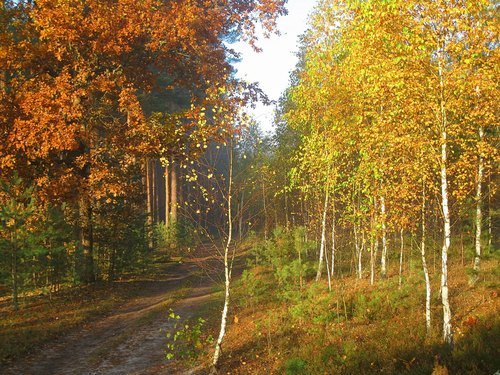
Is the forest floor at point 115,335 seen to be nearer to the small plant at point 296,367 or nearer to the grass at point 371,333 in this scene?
the grass at point 371,333

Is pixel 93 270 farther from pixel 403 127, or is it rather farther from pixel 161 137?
pixel 403 127

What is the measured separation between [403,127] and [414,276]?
7176 millimetres

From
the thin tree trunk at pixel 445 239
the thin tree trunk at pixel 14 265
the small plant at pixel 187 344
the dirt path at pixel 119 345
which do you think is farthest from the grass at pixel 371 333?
the thin tree trunk at pixel 14 265

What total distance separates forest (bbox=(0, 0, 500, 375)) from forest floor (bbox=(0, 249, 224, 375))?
87 millimetres

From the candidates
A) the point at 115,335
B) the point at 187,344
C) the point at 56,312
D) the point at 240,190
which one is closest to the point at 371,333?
the point at 240,190

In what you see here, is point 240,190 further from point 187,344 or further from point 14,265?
point 14,265

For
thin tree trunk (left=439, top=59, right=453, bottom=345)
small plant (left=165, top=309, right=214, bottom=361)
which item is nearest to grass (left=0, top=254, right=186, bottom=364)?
small plant (left=165, top=309, right=214, bottom=361)

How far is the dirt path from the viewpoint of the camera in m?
10.4

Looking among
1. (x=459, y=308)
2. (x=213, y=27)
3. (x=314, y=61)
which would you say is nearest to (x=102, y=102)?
(x=213, y=27)

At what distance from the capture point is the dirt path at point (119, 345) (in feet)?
34.1

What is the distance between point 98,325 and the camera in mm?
14445

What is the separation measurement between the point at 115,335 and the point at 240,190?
693cm

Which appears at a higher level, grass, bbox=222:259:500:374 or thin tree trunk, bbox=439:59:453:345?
thin tree trunk, bbox=439:59:453:345

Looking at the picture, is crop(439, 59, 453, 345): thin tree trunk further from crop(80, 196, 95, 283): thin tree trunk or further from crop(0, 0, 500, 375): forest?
crop(80, 196, 95, 283): thin tree trunk
